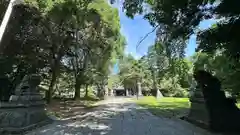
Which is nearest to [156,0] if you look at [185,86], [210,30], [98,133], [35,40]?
[210,30]

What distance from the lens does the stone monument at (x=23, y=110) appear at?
27.3 feet

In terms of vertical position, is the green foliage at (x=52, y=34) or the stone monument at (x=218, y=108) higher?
the green foliage at (x=52, y=34)

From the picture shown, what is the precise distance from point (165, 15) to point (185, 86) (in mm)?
42588

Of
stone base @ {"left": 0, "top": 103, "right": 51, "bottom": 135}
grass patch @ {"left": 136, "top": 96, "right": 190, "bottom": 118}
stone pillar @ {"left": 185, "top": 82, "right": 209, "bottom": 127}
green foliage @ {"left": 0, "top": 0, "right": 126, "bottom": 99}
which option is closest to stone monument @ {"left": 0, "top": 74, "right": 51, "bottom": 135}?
stone base @ {"left": 0, "top": 103, "right": 51, "bottom": 135}

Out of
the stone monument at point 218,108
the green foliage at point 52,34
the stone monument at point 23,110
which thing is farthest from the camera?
the green foliage at point 52,34

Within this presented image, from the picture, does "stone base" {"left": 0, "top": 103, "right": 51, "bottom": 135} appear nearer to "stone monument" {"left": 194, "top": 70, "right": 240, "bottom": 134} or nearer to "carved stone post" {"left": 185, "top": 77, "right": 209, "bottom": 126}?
"carved stone post" {"left": 185, "top": 77, "right": 209, "bottom": 126}

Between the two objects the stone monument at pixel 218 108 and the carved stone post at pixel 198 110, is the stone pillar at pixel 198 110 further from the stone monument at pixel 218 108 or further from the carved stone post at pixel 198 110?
the stone monument at pixel 218 108

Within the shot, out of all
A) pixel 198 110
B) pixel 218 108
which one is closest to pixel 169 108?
pixel 198 110

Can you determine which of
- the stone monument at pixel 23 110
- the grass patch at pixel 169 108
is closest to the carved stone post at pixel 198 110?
the grass patch at pixel 169 108

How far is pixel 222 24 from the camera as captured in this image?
6258 mm

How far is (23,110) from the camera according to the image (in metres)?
8.73

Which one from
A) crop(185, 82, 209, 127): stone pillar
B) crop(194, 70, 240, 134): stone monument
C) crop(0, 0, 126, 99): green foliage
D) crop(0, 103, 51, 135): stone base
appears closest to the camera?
crop(194, 70, 240, 134): stone monument

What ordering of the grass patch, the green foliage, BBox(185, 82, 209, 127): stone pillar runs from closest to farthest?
BBox(185, 82, 209, 127): stone pillar
the grass patch
the green foliage

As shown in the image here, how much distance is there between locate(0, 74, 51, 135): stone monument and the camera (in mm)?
8328
